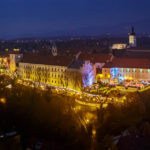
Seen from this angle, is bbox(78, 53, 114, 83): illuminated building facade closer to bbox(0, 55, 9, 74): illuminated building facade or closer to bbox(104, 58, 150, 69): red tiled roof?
bbox(104, 58, 150, 69): red tiled roof

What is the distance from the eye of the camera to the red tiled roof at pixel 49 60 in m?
26.6

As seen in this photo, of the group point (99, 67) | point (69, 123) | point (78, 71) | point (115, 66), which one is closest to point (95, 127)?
point (69, 123)

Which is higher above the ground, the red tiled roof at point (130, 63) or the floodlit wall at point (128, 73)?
the red tiled roof at point (130, 63)

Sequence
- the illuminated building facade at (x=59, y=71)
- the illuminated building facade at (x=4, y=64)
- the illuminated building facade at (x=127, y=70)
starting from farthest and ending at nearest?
the illuminated building facade at (x=4, y=64)
the illuminated building facade at (x=127, y=70)
the illuminated building facade at (x=59, y=71)

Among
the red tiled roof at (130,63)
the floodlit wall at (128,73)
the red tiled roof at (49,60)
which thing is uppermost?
the red tiled roof at (49,60)

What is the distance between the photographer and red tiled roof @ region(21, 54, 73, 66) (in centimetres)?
2661

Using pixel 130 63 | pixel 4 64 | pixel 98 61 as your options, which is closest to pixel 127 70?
pixel 130 63

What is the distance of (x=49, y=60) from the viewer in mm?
28344

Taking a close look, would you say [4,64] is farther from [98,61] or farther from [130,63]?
[130,63]

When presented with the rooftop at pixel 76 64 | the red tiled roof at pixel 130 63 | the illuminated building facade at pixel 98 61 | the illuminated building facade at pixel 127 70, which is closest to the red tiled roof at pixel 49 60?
the rooftop at pixel 76 64

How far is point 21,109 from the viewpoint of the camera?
17.7 m

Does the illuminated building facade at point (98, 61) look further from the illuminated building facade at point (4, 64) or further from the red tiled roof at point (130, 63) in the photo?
the illuminated building facade at point (4, 64)

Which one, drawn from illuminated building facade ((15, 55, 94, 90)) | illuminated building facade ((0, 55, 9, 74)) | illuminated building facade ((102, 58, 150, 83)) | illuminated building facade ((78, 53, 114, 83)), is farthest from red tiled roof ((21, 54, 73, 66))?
illuminated building facade ((0, 55, 9, 74))

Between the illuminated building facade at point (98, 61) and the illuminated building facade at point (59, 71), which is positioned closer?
the illuminated building facade at point (59, 71)
